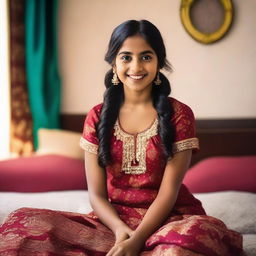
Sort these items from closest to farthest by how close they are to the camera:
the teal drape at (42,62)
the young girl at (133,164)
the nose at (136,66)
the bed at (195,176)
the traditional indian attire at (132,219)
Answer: the traditional indian attire at (132,219)
the young girl at (133,164)
the nose at (136,66)
the bed at (195,176)
the teal drape at (42,62)

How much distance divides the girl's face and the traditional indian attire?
0.45 ft

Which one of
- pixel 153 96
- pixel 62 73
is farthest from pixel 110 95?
pixel 62 73

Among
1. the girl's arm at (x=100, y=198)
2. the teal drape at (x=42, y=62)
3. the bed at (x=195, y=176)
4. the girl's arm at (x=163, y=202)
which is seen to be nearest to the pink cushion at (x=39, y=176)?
the bed at (x=195, y=176)

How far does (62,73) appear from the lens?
311cm

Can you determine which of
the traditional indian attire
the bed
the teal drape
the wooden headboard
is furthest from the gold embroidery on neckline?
the teal drape

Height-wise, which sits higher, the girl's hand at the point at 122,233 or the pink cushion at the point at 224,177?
the girl's hand at the point at 122,233

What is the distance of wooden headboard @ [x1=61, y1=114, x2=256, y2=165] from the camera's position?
279cm

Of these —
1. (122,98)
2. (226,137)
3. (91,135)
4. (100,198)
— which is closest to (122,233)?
(100,198)

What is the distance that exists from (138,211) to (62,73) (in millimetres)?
1880

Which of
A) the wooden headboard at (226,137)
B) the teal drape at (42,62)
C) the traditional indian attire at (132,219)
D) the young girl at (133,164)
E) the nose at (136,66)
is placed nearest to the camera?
the traditional indian attire at (132,219)

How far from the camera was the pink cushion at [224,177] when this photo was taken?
226cm

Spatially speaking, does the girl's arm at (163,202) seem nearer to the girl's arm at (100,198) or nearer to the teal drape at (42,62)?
the girl's arm at (100,198)

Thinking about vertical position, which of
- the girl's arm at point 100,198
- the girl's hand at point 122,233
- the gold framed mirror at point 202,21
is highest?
the gold framed mirror at point 202,21

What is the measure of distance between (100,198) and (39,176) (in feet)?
3.32
